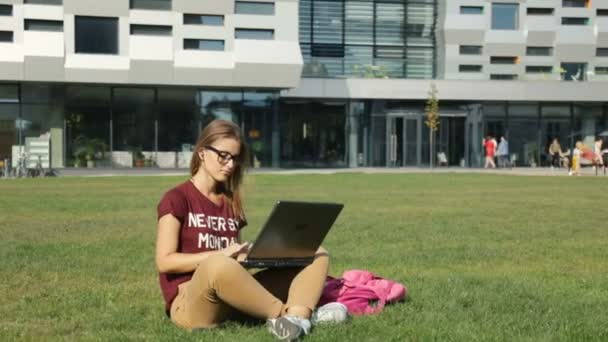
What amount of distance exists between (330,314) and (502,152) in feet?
152

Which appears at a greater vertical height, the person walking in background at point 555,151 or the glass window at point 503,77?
the glass window at point 503,77

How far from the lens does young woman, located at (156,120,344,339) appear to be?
17.6 feet

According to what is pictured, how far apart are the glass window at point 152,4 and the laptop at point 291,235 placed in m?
39.4

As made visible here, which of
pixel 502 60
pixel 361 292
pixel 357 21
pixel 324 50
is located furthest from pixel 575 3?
pixel 361 292

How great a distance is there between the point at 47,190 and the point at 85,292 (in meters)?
18.8

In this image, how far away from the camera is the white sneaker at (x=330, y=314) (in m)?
5.71

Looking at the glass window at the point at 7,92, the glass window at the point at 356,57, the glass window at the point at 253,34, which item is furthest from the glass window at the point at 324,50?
the glass window at the point at 7,92

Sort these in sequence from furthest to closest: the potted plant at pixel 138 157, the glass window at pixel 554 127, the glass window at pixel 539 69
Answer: the glass window at pixel 539 69, the glass window at pixel 554 127, the potted plant at pixel 138 157

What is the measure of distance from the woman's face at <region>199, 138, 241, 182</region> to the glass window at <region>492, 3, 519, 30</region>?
49.8 meters

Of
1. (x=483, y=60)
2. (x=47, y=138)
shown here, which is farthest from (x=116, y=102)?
(x=483, y=60)

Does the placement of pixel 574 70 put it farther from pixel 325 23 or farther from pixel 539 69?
pixel 325 23

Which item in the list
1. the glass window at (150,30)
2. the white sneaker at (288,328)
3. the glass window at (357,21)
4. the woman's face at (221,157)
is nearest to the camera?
the white sneaker at (288,328)

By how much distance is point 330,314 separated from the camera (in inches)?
226

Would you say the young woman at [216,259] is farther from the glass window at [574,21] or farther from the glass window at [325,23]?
the glass window at [574,21]
